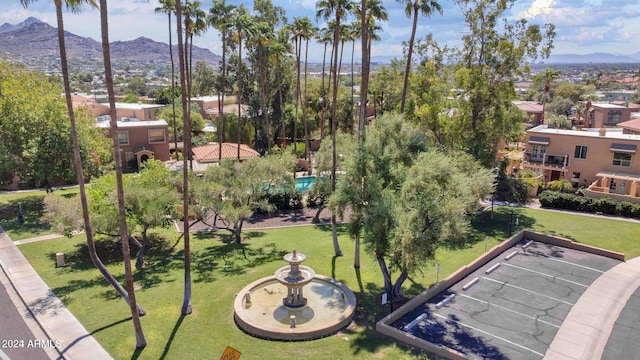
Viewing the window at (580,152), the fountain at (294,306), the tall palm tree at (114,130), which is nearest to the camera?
the tall palm tree at (114,130)

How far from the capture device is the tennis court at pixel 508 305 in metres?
18.0

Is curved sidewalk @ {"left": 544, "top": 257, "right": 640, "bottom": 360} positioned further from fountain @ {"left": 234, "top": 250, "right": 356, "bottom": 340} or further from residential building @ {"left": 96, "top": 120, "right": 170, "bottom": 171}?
residential building @ {"left": 96, "top": 120, "right": 170, "bottom": 171}

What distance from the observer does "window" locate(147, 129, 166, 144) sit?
179ft

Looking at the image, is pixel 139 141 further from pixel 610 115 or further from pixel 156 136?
pixel 610 115

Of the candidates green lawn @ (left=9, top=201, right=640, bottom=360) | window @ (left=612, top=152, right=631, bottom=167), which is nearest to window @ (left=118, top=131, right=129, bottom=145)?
green lawn @ (left=9, top=201, right=640, bottom=360)

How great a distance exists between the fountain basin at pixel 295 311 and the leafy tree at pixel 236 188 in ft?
19.6

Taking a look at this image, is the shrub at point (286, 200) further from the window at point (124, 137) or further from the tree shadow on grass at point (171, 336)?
the window at point (124, 137)

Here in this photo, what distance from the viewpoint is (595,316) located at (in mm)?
20344

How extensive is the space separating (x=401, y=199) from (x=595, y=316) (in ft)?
36.5

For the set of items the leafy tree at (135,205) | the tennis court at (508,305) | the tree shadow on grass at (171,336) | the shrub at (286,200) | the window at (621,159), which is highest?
the window at (621,159)

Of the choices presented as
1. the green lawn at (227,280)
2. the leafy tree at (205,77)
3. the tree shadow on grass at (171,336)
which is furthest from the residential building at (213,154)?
the leafy tree at (205,77)

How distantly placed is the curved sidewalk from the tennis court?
1.23 feet

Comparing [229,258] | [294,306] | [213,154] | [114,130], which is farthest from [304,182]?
[114,130]

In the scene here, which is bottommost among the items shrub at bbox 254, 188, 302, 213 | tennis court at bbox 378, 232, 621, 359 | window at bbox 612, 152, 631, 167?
tennis court at bbox 378, 232, 621, 359
